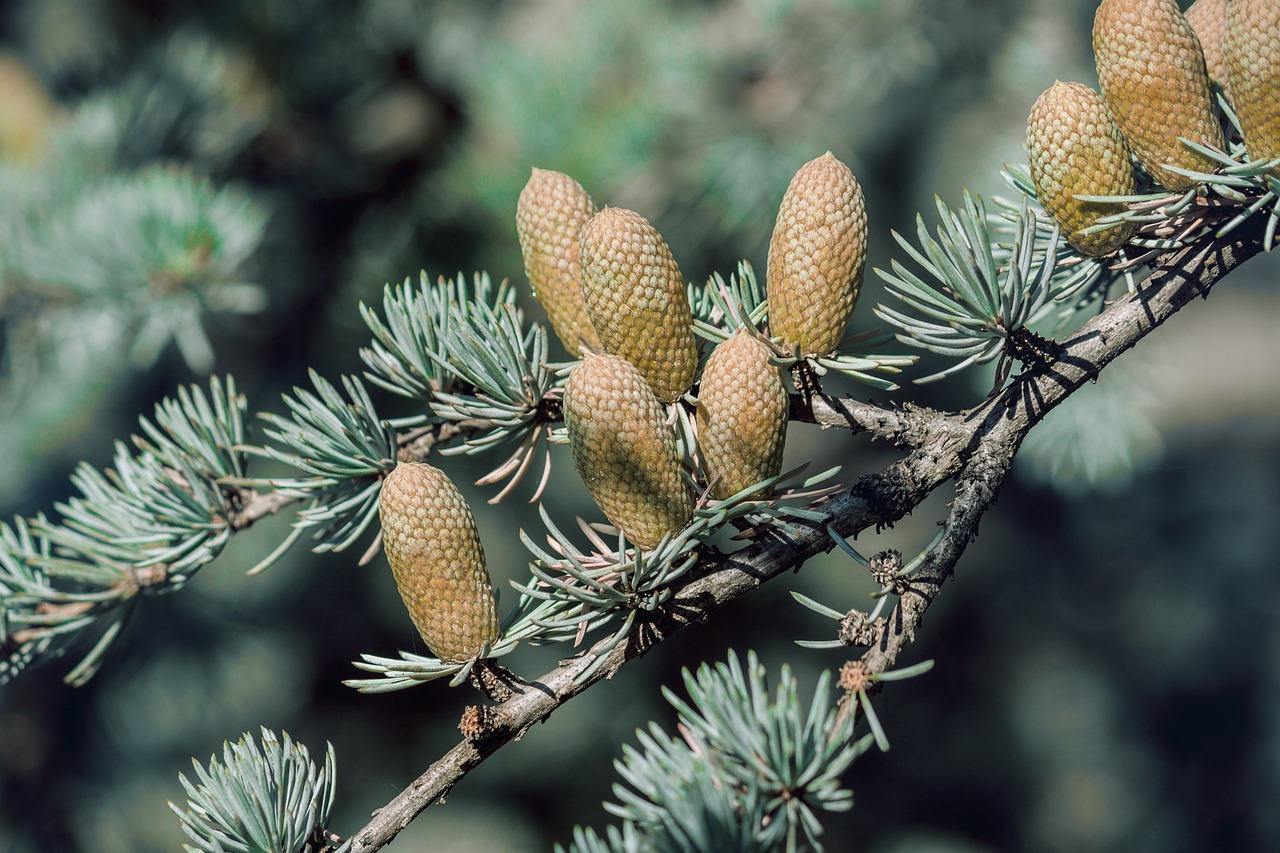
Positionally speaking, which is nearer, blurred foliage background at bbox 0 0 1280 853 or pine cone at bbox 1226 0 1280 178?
pine cone at bbox 1226 0 1280 178

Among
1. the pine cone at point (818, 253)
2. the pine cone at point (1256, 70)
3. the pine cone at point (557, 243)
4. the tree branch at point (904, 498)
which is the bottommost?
the tree branch at point (904, 498)

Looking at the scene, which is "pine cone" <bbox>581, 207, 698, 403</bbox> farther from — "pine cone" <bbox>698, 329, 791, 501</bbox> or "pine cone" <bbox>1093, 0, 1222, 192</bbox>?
"pine cone" <bbox>1093, 0, 1222, 192</bbox>

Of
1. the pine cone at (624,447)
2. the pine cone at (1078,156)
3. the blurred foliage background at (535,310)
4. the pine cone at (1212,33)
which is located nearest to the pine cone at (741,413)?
the pine cone at (624,447)

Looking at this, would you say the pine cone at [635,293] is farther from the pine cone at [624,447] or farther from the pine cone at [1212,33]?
the pine cone at [1212,33]

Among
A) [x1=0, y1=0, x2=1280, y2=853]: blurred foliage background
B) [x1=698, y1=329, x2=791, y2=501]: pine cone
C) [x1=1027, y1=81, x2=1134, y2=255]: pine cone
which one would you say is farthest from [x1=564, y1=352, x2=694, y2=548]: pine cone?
[x1=0, y1=0, x2=1280, y2=853]: blurred foliage background

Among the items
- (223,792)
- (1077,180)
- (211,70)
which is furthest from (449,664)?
(211,70)

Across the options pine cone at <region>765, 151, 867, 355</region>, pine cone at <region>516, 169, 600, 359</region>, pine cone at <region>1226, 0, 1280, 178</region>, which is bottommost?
pine cone at <region>1226, 0, 1280, 178</region>

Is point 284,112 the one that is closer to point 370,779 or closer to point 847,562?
point 370,779
